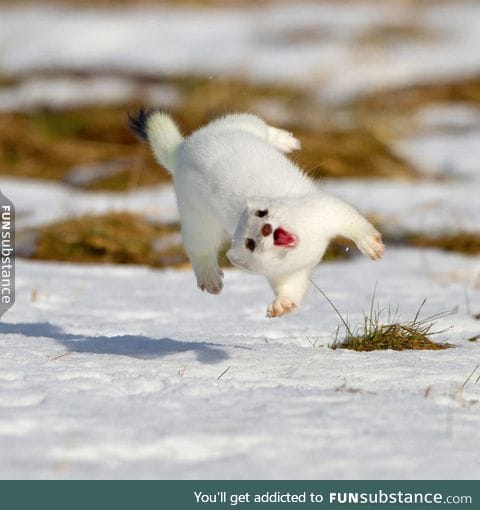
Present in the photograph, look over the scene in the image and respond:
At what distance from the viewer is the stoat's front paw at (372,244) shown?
145 inches

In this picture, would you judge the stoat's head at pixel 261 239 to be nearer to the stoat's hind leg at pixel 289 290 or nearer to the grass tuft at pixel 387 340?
the stoat's hind leg at pixel 289 290

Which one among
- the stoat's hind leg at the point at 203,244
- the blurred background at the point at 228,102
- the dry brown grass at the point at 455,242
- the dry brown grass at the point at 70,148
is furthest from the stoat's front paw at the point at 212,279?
the dry brown grass at the point at 70,148

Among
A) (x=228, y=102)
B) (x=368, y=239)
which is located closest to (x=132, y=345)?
(x=368, y=239)

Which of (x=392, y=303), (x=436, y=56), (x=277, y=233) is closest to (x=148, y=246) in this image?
(x=392, y=303)

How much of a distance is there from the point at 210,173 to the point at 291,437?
4.58 feet

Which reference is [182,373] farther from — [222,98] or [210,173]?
[222,98]

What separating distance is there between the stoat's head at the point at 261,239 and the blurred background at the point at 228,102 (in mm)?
899

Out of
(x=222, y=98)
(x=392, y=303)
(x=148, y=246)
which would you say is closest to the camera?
(x=392, y=303)

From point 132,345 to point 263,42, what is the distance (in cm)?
1362

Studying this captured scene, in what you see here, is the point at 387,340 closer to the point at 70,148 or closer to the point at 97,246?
the point at 97,246

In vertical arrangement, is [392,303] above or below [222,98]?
below

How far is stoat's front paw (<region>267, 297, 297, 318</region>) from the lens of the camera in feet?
11.8

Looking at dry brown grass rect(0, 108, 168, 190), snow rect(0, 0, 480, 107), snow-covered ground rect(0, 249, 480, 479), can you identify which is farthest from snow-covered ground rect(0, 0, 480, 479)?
snow rect(0, 0, 480, 107)
